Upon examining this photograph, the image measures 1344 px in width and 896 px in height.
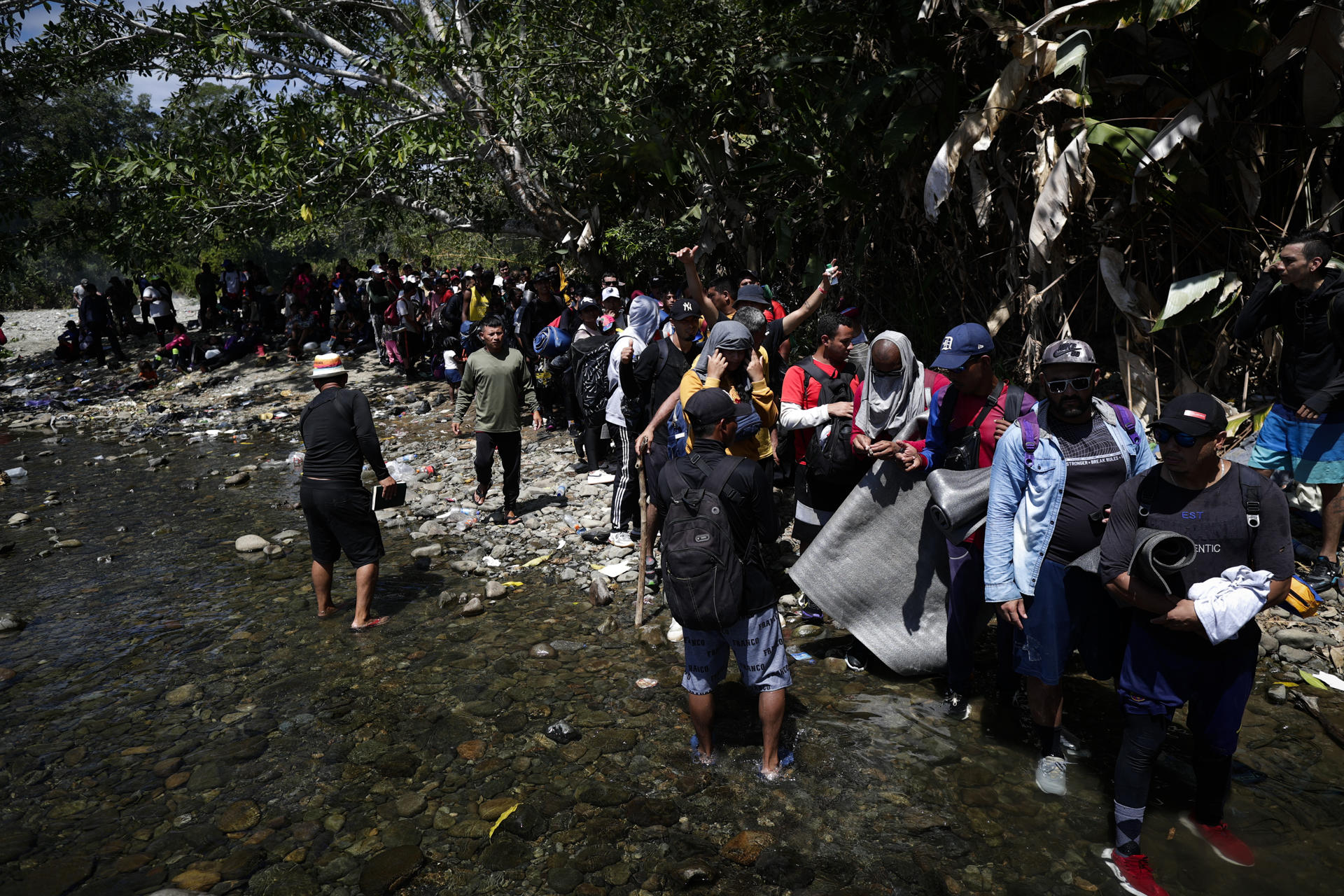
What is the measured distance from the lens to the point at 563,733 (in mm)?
4184

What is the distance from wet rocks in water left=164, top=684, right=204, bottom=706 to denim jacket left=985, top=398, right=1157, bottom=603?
4.38m

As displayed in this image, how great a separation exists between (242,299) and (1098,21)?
18.8 metres

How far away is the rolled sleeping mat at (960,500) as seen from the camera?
148 inches

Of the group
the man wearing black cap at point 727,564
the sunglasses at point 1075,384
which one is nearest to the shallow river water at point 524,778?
the man wearing black cap at point 727,564

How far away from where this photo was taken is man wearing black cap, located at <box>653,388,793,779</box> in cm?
340

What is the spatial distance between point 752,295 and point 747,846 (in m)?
3.43

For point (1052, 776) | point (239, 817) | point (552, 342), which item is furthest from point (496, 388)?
point (1052, 776)

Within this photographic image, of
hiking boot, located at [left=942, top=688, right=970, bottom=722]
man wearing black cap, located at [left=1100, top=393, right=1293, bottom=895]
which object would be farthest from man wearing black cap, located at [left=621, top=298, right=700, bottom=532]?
man wearing black cap, located at [left=1100, top=393, right=1293, bottom=895]

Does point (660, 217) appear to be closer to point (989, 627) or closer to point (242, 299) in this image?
point (989, 627)

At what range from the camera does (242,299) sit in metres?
19.0

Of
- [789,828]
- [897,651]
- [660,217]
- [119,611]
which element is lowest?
[119,611]

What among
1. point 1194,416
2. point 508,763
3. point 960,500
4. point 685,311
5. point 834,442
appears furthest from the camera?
point 685,311

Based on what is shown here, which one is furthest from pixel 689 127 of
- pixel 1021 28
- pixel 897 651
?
pixel 897 651

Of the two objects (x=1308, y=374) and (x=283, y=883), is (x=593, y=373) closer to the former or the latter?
(x=283, y=883)
